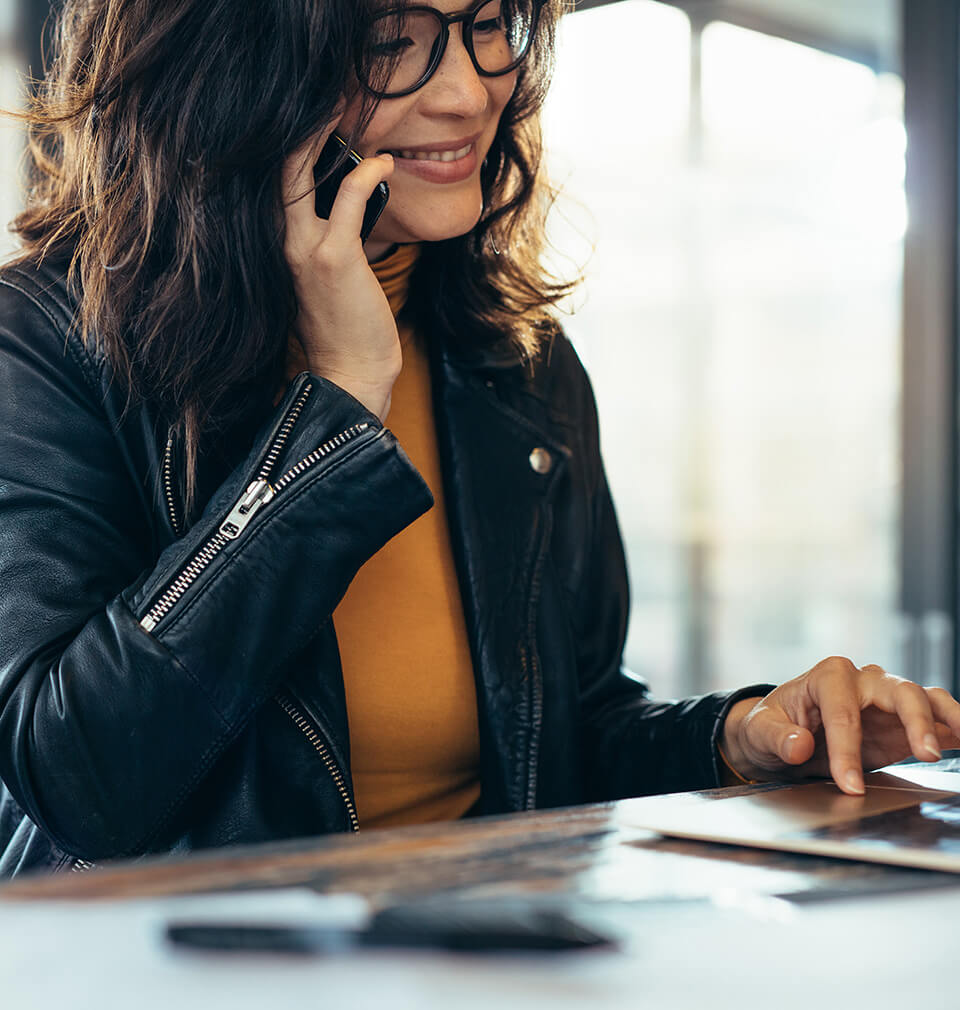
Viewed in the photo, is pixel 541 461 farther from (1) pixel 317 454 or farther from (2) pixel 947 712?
(2) pixel 947 712

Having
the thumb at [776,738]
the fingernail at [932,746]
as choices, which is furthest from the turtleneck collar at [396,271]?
the fingernail at [932,746]

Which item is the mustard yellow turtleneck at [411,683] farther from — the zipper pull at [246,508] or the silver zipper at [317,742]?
the zipper pull at [246,508]

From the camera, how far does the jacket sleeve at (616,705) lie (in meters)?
1.04

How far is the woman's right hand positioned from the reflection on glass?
6.22ft

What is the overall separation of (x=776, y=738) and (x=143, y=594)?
1.62 ft

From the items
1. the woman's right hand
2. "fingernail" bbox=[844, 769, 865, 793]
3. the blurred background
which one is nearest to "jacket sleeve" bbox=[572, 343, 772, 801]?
"fingernail" bbox=[844, 769, 865, 793]

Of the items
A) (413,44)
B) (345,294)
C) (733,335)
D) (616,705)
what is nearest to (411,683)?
(616,705)

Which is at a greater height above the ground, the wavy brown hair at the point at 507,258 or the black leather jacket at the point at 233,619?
the wavy brown hair at the point at 507,258

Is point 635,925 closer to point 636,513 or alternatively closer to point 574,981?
point 574,981

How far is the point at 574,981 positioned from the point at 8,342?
0.82m

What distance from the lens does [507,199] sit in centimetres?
139

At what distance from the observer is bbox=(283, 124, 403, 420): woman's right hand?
1.03 metres

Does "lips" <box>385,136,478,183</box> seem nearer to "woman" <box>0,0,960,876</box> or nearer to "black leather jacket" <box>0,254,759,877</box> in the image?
"woman" <box>0,0,960,876</box>

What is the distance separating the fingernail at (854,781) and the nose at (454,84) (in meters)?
0.69
